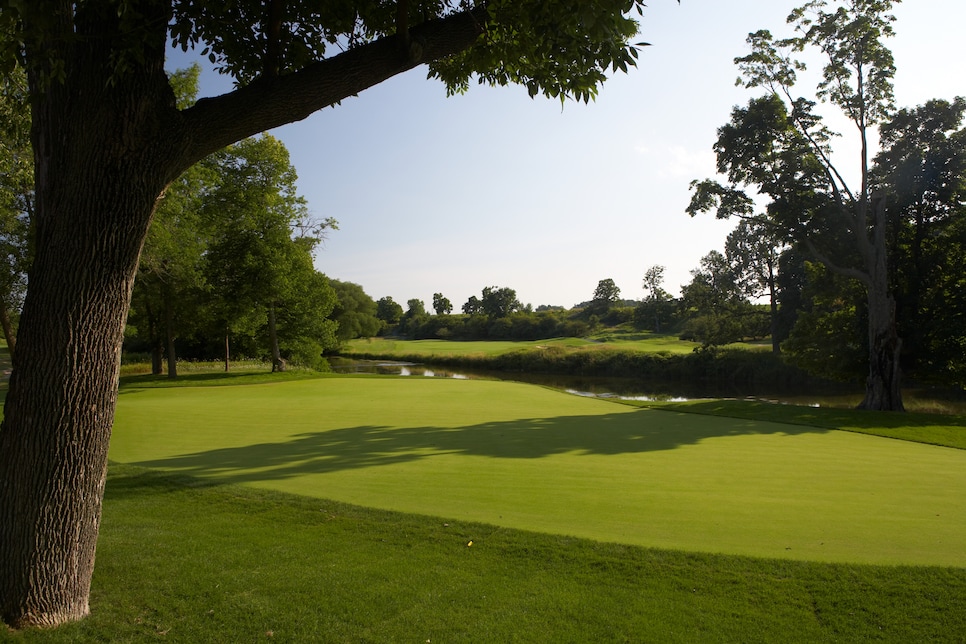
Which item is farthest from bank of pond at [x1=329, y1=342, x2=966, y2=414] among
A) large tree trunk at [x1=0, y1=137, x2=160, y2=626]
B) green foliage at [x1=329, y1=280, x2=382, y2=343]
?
large tree trunk at [x1=0, y1=137, x2=160, y2=626]

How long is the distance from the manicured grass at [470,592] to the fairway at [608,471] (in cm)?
40

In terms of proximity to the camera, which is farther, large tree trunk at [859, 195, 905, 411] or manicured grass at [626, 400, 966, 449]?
large tree trunk at [859, 195, 905, 411]

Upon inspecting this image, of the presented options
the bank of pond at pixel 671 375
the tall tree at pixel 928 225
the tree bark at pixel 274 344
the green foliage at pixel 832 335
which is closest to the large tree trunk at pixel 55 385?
the tall tree at pixel 928 225

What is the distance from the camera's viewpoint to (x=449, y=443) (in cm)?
995

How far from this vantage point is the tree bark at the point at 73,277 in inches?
139

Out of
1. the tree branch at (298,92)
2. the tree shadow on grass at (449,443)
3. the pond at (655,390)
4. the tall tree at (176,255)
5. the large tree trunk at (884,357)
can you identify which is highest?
the tall tree at (176,255)

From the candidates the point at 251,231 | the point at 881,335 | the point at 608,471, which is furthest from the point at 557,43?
the point at 251,231

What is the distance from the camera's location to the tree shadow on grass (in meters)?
8.31

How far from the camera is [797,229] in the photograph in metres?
19.5

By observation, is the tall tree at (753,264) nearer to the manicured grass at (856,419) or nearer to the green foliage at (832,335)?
the green foliage at (832,335)

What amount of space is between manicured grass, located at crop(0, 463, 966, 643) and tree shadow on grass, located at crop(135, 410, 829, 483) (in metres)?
2.83

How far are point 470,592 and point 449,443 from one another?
5753 mm

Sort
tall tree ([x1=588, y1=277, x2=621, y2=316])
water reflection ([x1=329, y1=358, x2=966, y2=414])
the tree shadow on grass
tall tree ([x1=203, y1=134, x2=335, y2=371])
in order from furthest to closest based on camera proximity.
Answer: tall tree ([x1=588, y1=277, x2=621, y2=316]) < tall tree ([x1=203, y1=134, x2=335, y2=371]) < water reflection ([x1=329, y1=358, x2=966, y2=414]) < the tree shadow on grass

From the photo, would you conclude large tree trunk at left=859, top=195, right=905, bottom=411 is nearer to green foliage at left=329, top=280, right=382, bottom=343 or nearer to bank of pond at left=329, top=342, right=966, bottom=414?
bank of pond at left=329, top=342, right=966, bottom=414
